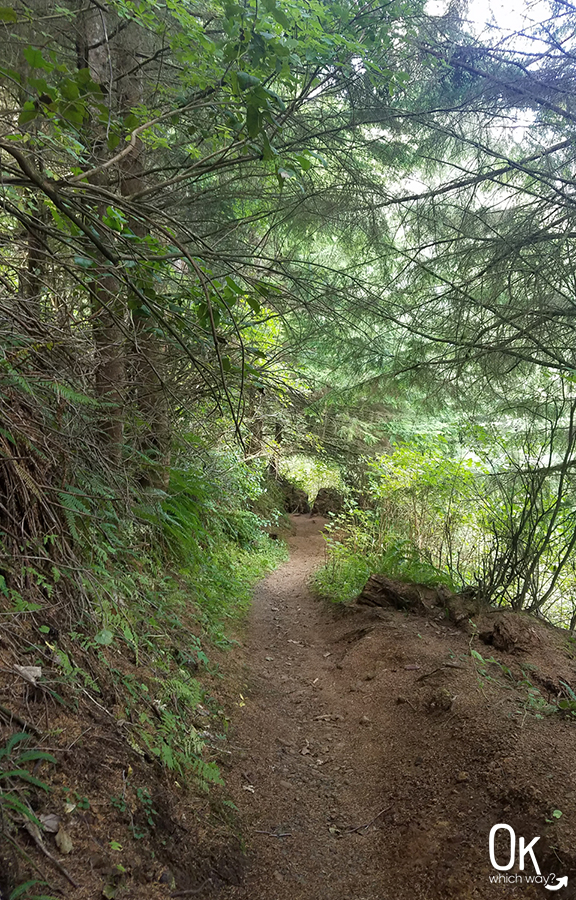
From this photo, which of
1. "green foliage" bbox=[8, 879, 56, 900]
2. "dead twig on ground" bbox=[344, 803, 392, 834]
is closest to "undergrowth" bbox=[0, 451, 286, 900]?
"green foliage" bbox=[8, 879, 56, 900]

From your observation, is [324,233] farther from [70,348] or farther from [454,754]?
[454,754]

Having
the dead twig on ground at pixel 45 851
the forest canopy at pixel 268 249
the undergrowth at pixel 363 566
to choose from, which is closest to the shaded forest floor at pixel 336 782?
the dead twig on ground at pixel 45 851

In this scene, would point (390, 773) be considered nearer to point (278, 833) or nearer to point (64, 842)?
point (278, 833)

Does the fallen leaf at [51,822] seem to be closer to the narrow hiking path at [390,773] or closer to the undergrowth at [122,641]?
the undergrowth at [122,641]

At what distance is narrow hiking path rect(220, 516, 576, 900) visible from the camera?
8.71ft

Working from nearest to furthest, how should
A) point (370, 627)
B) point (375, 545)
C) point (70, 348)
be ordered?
point (70, 348) < point (370, 627) < point (375, 545)

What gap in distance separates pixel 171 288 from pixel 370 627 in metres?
5.02

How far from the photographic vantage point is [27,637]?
251cm

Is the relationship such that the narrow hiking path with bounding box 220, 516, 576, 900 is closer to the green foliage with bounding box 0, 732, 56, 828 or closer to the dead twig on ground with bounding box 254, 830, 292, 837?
the dead twig on ground with bounding box 254, 830, 292, 837

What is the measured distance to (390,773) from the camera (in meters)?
3.57

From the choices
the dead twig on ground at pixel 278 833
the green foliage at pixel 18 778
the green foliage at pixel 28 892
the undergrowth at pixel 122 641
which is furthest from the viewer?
the dead twig on ground at pixel 278 833

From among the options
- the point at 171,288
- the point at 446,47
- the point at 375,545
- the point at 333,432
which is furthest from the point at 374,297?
the point at 333,432

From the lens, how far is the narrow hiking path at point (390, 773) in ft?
8.71

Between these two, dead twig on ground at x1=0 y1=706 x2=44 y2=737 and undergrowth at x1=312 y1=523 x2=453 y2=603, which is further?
undergrowth at x1=312 y1=523 x2=453 y2=603
